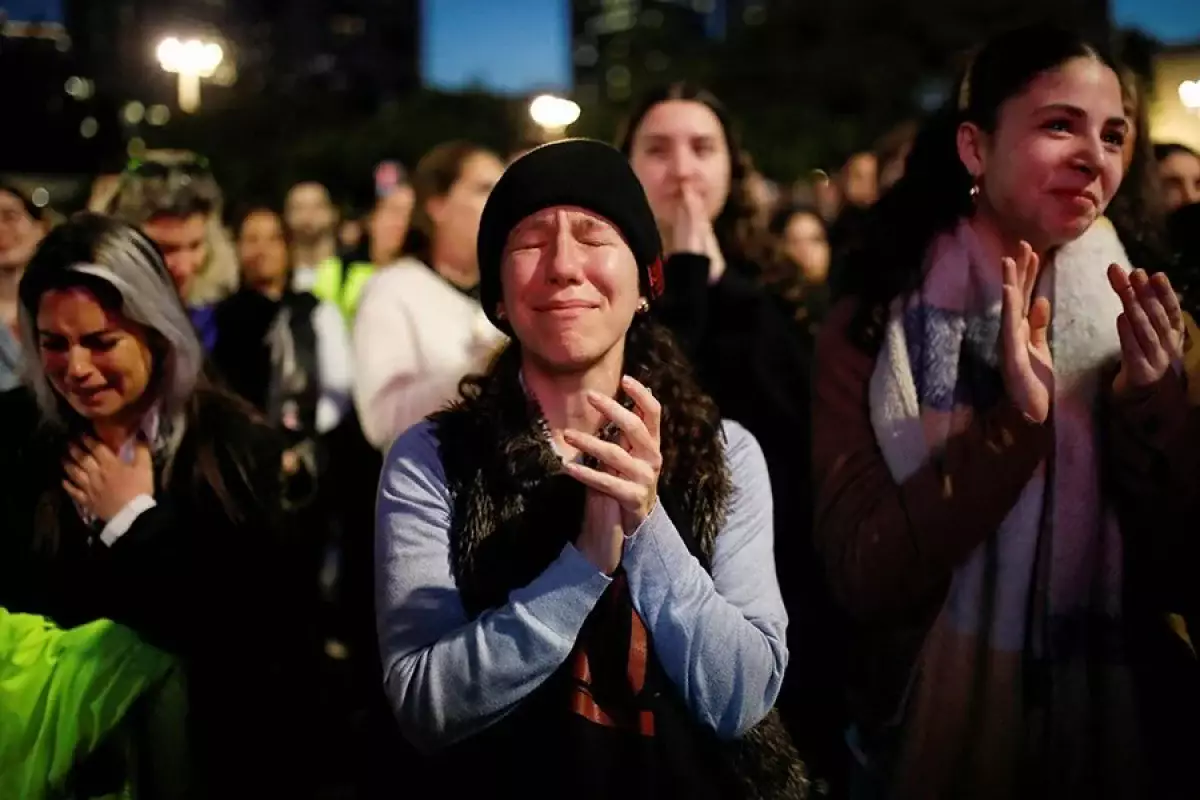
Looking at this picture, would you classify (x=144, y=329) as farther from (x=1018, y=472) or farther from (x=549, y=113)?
(x=549, y=113)

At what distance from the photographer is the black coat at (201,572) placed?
92.0 inches

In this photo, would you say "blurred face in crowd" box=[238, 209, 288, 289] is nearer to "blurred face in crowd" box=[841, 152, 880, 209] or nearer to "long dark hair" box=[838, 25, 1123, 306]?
"blurred face in crowd" box=[841, 152, 880, 209]

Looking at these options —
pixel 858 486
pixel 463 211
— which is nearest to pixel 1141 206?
pixel 858 486

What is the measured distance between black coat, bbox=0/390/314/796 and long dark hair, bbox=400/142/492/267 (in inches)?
59.5

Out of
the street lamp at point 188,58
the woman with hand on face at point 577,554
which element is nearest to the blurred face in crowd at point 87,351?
the woman with hand on face at point 577,554

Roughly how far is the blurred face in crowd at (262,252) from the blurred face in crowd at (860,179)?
2800 mm

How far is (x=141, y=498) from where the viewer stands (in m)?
2.38

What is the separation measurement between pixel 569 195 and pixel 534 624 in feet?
2.24

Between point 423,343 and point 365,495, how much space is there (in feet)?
3.44

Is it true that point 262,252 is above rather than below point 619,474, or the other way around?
above

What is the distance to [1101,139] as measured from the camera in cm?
201

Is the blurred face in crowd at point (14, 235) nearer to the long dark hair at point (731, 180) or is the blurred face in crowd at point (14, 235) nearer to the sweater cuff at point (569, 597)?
the long dark hair at point (731, 180)

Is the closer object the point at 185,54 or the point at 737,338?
the point at 737,338

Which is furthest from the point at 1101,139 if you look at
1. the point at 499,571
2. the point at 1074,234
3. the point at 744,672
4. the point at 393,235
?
the point at 393,235
